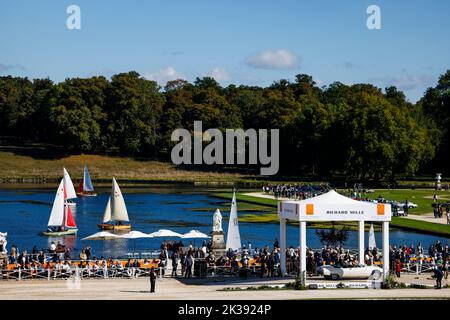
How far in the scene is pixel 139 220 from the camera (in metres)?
96.7

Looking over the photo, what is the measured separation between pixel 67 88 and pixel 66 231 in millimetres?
113628

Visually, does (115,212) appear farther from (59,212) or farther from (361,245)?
(361,245)

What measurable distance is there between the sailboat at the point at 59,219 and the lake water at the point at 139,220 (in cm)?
111

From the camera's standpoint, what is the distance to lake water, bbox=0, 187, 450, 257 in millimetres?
75688

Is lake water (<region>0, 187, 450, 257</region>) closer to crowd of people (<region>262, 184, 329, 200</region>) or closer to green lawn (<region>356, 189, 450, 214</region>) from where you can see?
crowd of people (<region>262, 184, 329, 200</region>)

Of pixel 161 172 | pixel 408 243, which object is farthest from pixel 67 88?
pixel 408 243

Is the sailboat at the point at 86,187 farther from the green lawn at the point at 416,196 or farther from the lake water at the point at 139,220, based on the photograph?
the green lawn at the point at 416,196

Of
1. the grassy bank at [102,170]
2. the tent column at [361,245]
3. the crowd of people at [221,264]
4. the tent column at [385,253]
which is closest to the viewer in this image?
the tent column at [385,253]

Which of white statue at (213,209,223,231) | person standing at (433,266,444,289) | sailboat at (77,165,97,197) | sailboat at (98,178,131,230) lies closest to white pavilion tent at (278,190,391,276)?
person standing at (433,266,444,289)

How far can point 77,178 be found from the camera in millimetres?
167375

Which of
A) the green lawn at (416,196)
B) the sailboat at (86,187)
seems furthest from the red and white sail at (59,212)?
the sailboat at (86,187)

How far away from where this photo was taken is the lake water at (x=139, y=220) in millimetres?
75688

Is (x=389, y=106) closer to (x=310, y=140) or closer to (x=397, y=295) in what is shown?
(x=310, y=140)
